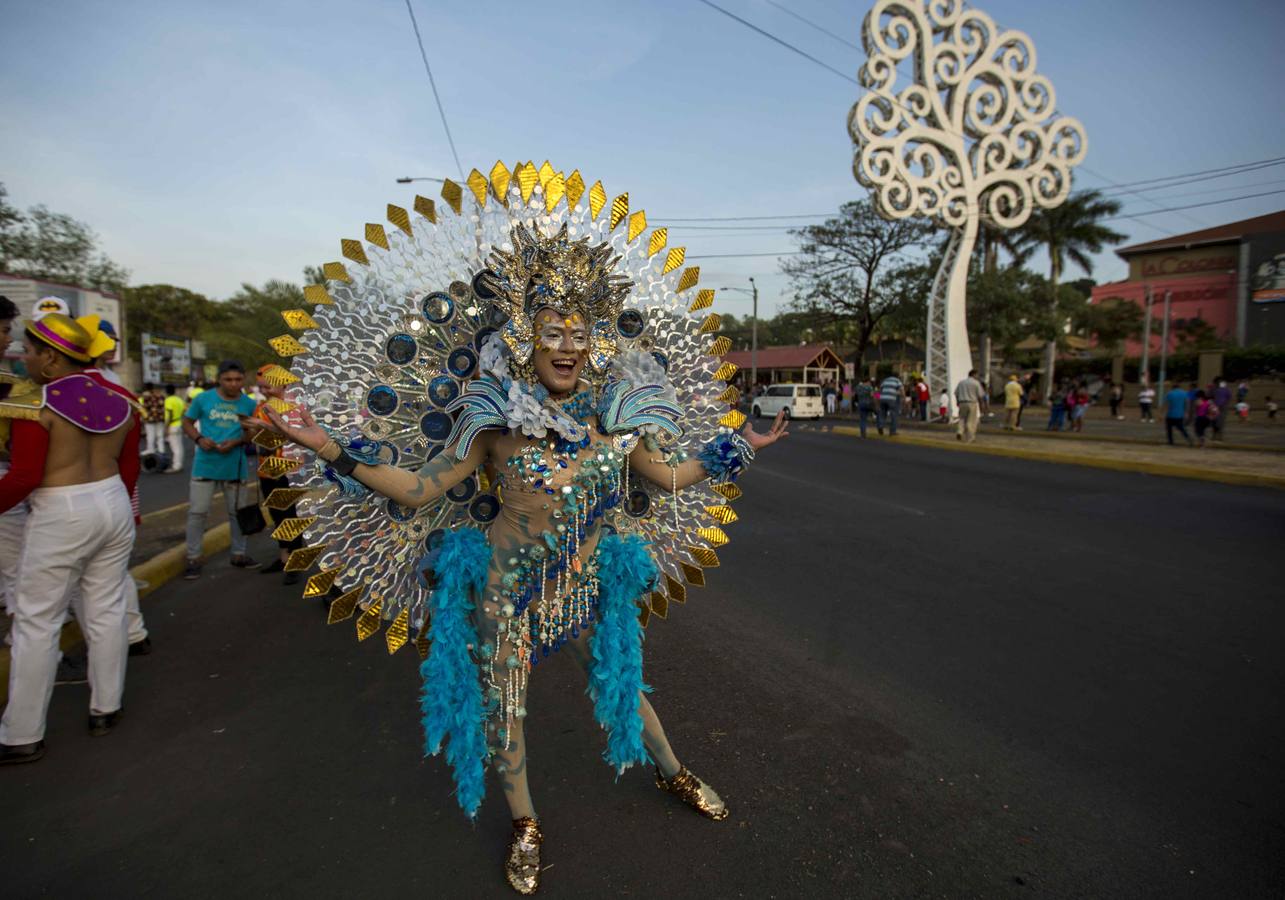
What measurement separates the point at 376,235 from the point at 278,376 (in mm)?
643

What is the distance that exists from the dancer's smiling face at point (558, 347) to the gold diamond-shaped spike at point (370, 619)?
3.65 feet

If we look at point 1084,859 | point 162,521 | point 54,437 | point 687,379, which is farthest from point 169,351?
point 1084,859

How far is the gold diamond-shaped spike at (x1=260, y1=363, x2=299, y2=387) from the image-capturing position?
2.44 meters

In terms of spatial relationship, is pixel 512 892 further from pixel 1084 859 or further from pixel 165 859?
pixel 1084 859

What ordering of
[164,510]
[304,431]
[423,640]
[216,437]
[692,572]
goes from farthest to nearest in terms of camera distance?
[164,510] < [216,437] < [692,572] < [423,640] < [304,431]

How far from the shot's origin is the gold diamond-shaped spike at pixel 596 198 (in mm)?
2828

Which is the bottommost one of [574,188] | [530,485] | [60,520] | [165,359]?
[60,520]

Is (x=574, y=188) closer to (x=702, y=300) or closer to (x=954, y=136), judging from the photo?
(x=702, y=300)

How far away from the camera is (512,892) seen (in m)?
2.28

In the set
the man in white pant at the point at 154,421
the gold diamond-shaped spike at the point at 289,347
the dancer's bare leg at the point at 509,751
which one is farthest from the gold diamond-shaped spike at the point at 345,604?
the man in white pant at the point at 154,421

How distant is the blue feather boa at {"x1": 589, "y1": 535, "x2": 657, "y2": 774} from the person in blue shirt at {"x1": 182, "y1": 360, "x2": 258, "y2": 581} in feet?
14.9

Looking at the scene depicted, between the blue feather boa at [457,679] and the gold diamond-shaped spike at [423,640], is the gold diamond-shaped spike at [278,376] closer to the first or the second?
the blue feather boa at [457,679]

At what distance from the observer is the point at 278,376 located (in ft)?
8.16

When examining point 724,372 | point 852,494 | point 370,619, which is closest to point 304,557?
point 370,619
